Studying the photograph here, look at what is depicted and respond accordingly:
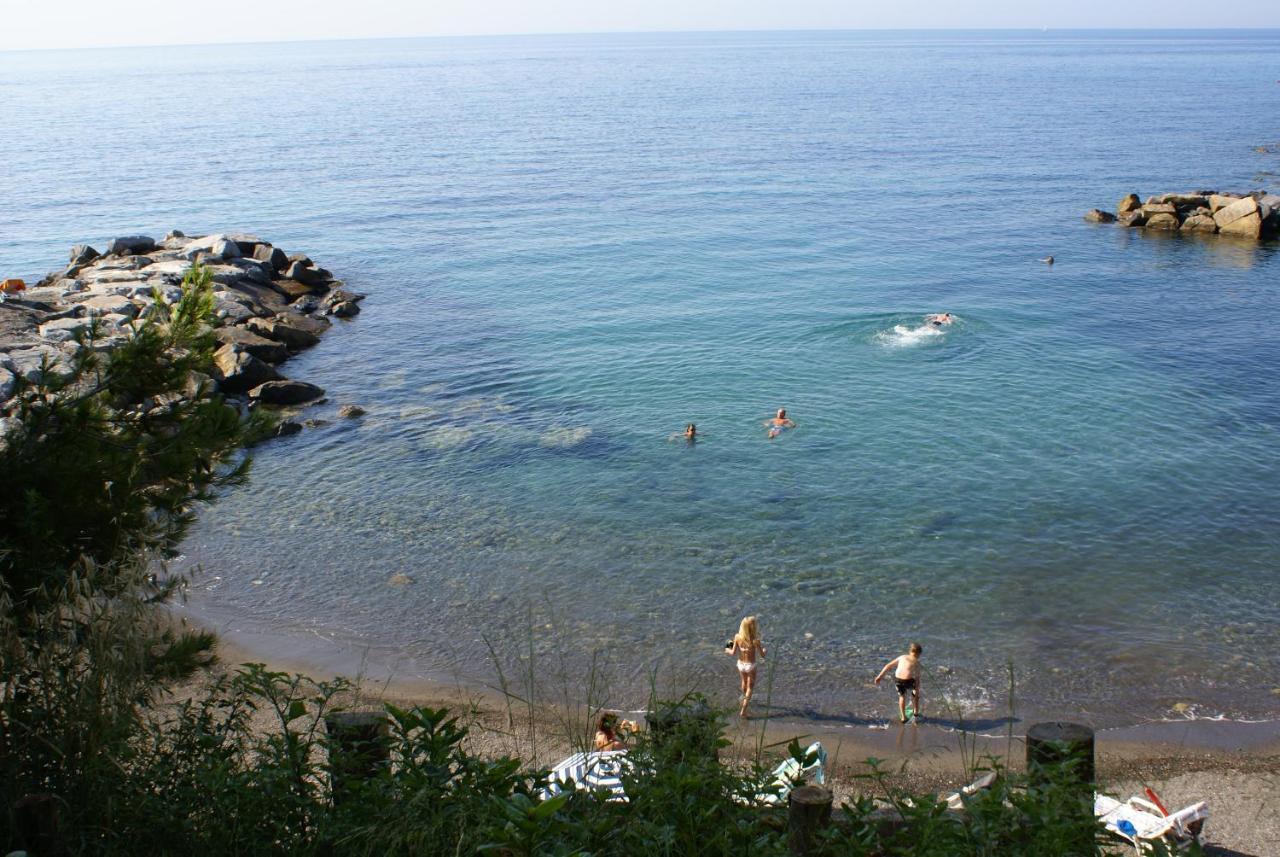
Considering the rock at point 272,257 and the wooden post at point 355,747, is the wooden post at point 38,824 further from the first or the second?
the rock at point 272,257

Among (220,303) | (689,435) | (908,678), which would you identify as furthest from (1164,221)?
(908,678)

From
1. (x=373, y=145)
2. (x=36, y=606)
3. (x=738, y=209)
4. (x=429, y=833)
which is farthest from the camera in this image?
(x=373, y=145)

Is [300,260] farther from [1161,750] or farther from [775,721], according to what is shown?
[1161,750]

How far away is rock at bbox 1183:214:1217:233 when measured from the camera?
53344 mm

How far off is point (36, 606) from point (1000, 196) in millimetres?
62080

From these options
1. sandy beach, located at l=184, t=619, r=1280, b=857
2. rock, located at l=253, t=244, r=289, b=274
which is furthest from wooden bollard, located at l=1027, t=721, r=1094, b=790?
rock, located at l=253, t=244, r=289, b=274

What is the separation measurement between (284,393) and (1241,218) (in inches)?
1855

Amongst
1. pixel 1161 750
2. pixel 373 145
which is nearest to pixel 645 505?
pixel 1161 750

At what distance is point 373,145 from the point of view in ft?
298

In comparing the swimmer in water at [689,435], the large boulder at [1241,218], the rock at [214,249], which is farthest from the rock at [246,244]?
the large boulder at [1241,218]

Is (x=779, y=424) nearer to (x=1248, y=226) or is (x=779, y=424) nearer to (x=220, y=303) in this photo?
(x=220, y=303)

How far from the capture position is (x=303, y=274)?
44.8m

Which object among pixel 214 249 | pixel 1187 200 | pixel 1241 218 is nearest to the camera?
pixel 214 249

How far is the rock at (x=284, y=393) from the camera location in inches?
1200
